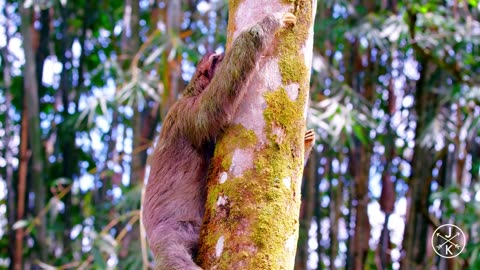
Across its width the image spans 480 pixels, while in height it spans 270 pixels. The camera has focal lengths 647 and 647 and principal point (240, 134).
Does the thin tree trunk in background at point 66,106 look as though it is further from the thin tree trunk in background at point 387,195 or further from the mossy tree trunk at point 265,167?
the mossy tree trunk at point 265,167

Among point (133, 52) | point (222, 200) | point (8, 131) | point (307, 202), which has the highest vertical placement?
point (133, 52)

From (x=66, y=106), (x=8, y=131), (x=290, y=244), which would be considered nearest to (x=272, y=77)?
(x=290, y=244)

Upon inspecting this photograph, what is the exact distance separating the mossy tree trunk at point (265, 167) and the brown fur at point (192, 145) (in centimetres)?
10

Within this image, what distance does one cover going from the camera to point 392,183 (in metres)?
10.1

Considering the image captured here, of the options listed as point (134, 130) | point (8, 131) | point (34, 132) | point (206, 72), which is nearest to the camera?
point (206, 72)

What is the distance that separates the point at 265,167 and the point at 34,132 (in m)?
6.66

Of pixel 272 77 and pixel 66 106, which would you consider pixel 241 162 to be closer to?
pixel 272 77

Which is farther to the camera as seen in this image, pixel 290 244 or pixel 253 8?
pixel 253 8

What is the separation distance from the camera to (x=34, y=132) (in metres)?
8.73

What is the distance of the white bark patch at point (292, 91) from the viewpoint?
9.50 ft

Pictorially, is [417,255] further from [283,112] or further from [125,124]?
[283,112]

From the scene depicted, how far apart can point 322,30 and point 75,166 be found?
4.78 metres

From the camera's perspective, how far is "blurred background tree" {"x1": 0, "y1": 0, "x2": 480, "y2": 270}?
7609 millimetres

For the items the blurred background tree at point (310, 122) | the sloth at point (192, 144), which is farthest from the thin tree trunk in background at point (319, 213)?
the sloth at point (192, 144)
